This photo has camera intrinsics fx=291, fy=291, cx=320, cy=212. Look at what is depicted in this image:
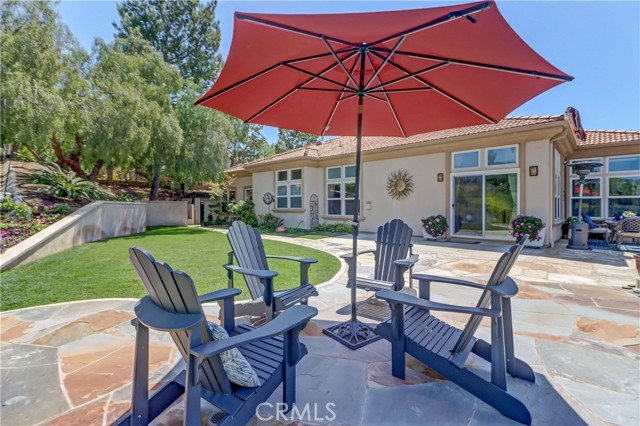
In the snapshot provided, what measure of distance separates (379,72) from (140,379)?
2796 millimetres

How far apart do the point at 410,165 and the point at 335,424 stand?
949 centimetres

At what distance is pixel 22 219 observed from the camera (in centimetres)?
630

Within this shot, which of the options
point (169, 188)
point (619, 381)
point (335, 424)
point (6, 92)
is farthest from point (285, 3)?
point (169, 188)

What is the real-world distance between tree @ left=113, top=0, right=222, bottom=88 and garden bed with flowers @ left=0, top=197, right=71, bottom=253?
12.8 metres

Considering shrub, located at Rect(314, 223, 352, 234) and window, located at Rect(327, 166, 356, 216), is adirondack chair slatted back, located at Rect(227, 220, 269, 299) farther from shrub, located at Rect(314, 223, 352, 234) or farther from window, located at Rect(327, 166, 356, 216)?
window, located at Rect(327, 166, 356, 216)

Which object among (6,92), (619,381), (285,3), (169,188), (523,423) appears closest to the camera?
(523,423)

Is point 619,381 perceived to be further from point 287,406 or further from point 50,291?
point 50,291

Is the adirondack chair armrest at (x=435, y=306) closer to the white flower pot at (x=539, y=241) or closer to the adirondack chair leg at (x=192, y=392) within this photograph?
the adirondack chair leg at (x=192, y=392)

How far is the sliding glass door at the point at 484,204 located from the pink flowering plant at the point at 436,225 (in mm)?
425

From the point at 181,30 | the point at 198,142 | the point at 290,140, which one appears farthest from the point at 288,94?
the point at 290,140

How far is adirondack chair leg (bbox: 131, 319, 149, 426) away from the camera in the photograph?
1.48m

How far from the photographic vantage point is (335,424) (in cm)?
167

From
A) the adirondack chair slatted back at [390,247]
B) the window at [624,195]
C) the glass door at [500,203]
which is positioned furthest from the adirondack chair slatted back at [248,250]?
the window at [624,195]

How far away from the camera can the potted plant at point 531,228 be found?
24.7 ft
